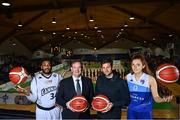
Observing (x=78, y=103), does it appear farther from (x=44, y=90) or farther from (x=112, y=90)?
(x=44, y=90)

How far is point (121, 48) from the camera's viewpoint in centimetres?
4172

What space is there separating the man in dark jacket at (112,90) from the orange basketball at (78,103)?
0.89 ft

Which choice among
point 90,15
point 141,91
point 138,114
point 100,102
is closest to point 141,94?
point 141,91

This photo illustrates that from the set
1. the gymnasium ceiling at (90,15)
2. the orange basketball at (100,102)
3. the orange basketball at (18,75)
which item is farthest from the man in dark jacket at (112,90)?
the gymnasium ceiling at (90,15)

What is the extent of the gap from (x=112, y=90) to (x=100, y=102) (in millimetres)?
253

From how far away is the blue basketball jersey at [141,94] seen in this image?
411 centimetres

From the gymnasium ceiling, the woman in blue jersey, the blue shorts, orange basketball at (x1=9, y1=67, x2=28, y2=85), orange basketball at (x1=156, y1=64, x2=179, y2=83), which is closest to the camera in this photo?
the woman in blue jersey

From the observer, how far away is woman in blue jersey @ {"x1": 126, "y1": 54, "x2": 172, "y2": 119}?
4.07 metres

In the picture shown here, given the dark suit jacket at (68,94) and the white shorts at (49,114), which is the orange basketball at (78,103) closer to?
the dark suit jacket at (68,94)

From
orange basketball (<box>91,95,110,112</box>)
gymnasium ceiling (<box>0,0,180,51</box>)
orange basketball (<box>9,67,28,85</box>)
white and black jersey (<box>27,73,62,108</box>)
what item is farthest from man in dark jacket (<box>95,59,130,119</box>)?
gymnasium ceiling (<box>0,0,180,51</box>)

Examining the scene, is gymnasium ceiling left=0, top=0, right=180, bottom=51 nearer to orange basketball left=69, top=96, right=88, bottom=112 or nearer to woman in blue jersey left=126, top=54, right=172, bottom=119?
woman in blue jersey left=126, top=54, right=172, bottom=119

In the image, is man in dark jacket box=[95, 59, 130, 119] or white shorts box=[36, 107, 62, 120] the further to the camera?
white shorts box=[36, 107, 62, 120]

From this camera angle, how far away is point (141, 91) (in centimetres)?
411

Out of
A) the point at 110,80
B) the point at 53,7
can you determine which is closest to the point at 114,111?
the point at 110,80
